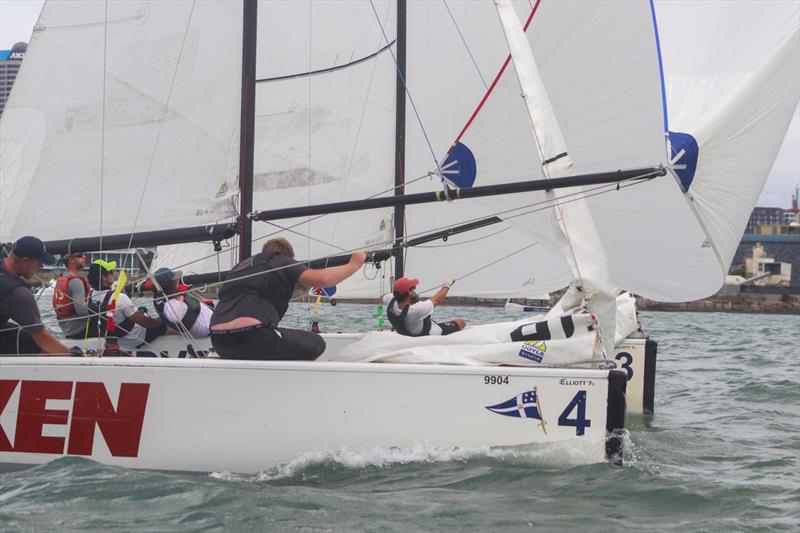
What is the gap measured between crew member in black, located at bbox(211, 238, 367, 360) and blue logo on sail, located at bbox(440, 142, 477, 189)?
115 centimetres

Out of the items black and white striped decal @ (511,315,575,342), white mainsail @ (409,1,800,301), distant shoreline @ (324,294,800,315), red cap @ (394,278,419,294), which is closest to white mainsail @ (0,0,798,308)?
white mainsail @ (409,1,800,301)

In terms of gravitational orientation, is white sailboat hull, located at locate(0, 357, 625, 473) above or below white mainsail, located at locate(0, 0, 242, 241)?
below

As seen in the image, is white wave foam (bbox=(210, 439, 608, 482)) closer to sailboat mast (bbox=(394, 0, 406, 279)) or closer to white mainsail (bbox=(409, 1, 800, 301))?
white mainsail (bbox=(409, 1, 800, 301))

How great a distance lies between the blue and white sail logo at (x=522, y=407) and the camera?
5.39 meters

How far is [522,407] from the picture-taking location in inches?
213

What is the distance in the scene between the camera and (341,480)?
209 inches

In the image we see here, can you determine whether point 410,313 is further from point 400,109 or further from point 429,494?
point 400,109

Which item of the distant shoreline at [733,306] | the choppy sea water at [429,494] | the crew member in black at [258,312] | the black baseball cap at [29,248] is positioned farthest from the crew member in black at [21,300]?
the distant shoreline at [733,306]

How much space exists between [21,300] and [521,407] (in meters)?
2.83

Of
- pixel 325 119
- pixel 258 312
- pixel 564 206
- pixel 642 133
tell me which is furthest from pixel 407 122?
pixel 258 312

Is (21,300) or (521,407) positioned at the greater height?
(21,300)

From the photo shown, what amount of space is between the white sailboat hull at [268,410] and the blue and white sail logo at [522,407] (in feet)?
0.04

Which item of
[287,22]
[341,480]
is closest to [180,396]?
[341,480]

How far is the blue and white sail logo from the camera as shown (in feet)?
17.7
